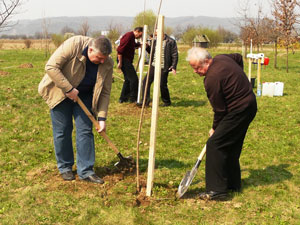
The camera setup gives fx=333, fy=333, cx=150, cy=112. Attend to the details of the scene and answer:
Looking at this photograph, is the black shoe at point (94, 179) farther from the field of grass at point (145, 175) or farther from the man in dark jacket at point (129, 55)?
the man in dark jacket at point (129, 55)

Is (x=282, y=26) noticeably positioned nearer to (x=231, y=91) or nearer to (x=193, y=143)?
(x=193, y=143)

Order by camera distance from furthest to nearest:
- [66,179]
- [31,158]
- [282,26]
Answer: [282,26], [31,158], [66,179]

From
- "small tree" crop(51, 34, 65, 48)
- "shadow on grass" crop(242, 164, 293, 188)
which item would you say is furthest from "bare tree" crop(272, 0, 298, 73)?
"small tree" crop(51, 34, 65, 48)

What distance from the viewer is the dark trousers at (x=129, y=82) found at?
332 inches

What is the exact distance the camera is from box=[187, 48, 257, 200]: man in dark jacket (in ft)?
12.3

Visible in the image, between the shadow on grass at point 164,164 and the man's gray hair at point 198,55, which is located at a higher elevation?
the man's gray hair at point 198,55

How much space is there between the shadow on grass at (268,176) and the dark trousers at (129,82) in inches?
172

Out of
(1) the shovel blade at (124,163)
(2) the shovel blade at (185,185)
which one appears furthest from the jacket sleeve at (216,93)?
(1) the shovel blade at (124,163)

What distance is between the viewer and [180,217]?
380 cm

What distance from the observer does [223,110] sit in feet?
12.7

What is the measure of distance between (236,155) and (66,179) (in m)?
2.28

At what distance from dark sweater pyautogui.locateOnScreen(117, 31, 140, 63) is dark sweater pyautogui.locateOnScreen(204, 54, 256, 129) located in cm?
469

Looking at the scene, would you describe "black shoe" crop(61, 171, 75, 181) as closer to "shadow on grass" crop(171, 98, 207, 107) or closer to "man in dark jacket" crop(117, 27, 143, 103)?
"man in dark jacket" crop(117, 27, 143, 103)

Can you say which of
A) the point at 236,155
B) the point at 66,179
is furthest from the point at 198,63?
the point at 66,179
